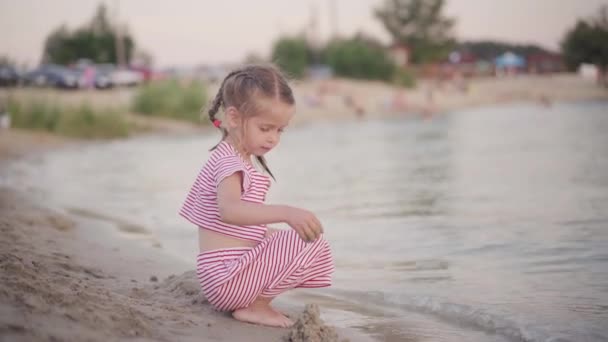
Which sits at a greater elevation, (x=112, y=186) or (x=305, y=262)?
(x=305, y=262)

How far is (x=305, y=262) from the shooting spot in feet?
9.97

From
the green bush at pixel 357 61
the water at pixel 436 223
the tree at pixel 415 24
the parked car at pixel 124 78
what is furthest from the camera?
the tree at pixel 415 24

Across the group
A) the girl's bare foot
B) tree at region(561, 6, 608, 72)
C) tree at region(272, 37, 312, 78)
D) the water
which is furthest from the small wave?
tree at region(561, 6, 608, 72)

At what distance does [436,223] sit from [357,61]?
135 feet

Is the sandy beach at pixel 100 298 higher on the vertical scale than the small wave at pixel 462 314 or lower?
higher

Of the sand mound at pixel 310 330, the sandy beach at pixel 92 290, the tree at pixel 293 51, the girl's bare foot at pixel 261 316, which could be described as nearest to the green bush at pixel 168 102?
the tree at pixel 293 51

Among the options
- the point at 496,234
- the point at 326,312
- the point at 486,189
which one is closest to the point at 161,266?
the point at 326,312

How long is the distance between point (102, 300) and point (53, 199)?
507 cm

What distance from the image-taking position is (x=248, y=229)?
10.2ft

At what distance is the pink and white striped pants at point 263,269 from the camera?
9.87ft

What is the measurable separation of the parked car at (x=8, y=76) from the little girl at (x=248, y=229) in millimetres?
31223

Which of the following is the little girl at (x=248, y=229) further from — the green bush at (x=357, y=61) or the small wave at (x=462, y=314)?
the green bush at (x=357, y=61)

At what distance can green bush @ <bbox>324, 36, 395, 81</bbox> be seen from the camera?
4612 cm

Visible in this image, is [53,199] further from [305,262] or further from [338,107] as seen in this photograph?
[338,107]
